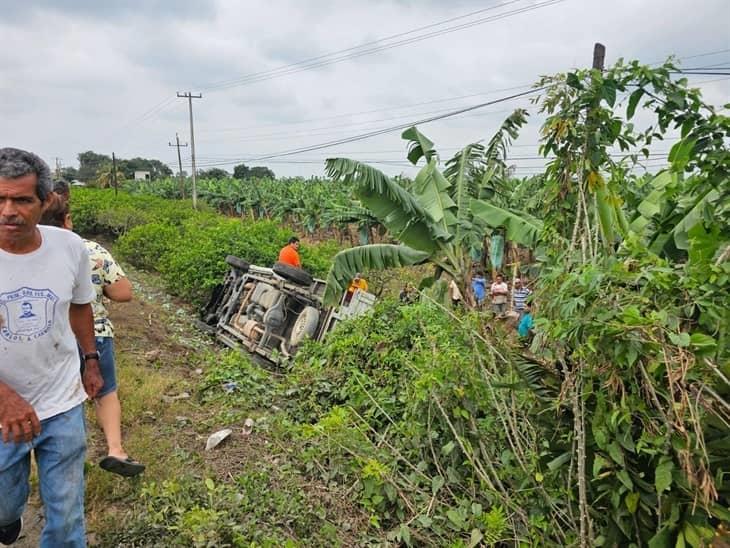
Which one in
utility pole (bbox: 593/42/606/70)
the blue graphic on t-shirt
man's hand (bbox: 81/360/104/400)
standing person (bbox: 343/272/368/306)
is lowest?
standing person (bbox: 343/272/368/306)

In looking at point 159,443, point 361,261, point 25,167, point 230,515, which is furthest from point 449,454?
point 361,261

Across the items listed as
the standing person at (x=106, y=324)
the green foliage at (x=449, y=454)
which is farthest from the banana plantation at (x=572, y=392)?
the standing person at (x=106, y=324)

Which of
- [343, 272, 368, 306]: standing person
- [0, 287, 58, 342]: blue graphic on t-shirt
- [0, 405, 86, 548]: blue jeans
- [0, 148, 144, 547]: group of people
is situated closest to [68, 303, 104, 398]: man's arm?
[0, 148, 144, 547]: group of people

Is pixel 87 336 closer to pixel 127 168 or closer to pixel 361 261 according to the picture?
pixel 361 261

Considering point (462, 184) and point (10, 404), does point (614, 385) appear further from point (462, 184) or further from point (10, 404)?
point (462, 184)

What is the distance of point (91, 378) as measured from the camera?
300cm

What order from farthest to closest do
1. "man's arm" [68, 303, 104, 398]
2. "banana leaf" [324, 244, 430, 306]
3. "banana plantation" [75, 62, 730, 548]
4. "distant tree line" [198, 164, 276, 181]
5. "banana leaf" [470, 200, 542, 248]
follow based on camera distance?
"distant tree line" [198, 164, 276, 181], "banana leaf" [324, 244, 430, 306], "banana leaf" [470, 200, 542, 248], "man's arm" [68, 303, 104, 398], "banana plantation" [75, 62, 730, 548]

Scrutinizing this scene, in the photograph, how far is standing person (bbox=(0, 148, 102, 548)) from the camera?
7.42ft

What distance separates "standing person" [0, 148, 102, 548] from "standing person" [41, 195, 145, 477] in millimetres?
907

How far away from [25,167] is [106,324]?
1660 millimetres

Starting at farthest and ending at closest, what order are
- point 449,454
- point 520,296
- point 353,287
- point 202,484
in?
point 520,296, point 353,287, point 449,454, point 202,484

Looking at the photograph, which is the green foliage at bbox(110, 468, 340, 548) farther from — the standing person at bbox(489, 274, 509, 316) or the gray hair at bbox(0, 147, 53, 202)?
the standing person at bbox(489, 274, 509, 316)

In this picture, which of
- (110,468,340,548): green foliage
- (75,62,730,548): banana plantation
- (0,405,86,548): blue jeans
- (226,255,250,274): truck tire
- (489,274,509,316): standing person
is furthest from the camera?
(489,274,509,316): standing person

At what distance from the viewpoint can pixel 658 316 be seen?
1932 mm
